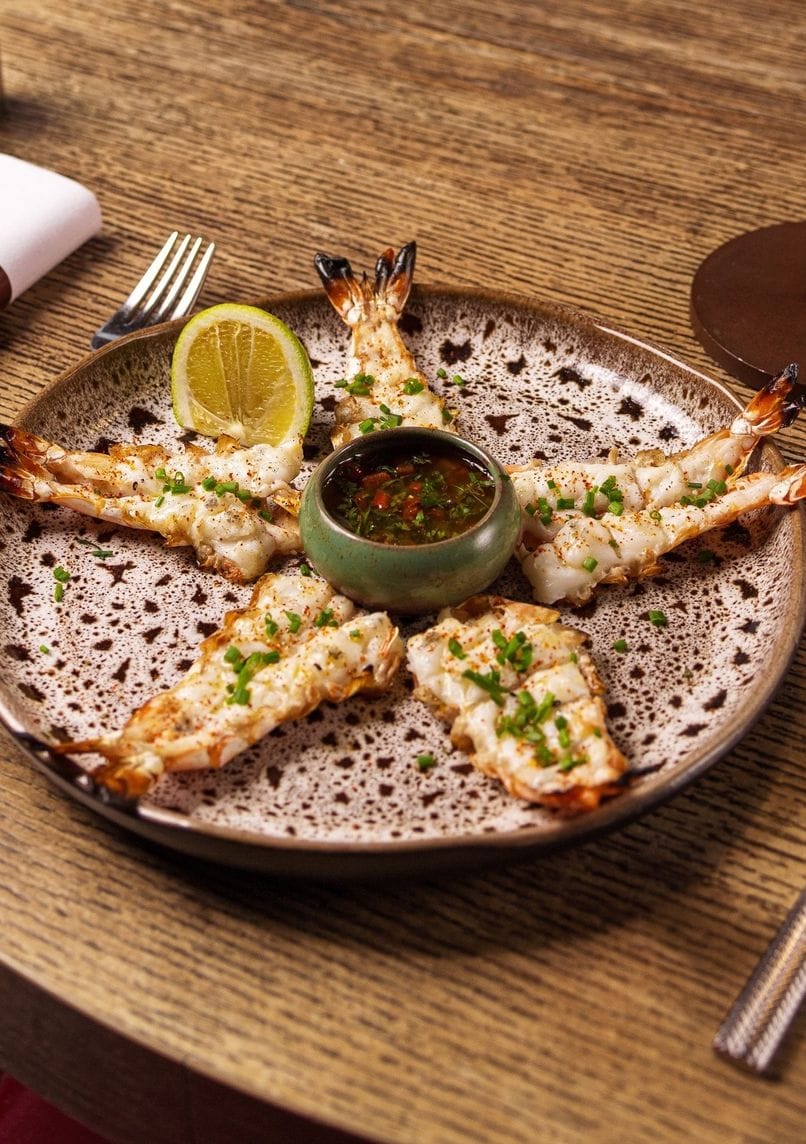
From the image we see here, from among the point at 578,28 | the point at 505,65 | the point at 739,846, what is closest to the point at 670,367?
the point at 739,846

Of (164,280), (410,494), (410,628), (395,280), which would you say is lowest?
(410,628)

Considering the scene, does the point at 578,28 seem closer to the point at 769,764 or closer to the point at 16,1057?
the point at 769,764

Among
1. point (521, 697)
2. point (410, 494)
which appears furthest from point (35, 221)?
point (521, 697)

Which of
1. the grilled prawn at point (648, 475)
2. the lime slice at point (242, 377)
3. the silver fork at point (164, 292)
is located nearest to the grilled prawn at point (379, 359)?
the lime slice at point (242, 377)

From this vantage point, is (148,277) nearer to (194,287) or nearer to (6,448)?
(194,287)

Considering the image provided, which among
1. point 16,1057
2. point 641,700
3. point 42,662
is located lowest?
point 16,1057
